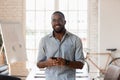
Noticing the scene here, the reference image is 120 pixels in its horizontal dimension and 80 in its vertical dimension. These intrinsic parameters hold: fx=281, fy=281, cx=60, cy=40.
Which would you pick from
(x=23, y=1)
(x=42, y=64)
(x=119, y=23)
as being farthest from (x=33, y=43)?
(x=42, y=64)

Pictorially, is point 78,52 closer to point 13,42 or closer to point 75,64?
point 75,64

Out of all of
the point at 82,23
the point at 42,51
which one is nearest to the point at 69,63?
the point at 42,51

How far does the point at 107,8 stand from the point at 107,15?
18 centimetres

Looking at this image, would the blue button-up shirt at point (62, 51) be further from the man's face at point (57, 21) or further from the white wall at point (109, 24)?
the white wall at point (109, 24)

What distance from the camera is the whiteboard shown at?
4819 mm

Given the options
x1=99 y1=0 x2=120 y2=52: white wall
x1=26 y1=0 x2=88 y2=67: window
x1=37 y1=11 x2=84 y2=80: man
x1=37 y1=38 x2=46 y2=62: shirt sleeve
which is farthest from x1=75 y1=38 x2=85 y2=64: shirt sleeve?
Result: x1=26 y1=0 x2=88 y2=67: window

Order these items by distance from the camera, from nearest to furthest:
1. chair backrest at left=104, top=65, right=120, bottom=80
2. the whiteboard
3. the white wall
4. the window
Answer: chair backrest at left=104, top=65, right=120, bottom=80, the whiteboard, the white wall, the window

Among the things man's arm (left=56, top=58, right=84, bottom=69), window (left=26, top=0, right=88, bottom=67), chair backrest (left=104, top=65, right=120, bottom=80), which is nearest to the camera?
man's arm (left=56, top=58, right=84, bottom=69)

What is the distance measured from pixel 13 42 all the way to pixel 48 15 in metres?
2.50

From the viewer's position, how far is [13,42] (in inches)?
201

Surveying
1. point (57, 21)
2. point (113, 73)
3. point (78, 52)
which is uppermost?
point (57, 21)

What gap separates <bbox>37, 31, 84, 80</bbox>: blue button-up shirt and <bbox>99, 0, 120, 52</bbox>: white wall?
4.77 meters

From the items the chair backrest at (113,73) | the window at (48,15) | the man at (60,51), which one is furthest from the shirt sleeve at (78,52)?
the window at (48,15)

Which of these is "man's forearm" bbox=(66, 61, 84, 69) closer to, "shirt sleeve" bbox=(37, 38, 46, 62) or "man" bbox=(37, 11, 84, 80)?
"man" bbox=(37, 11, 84, 80)
